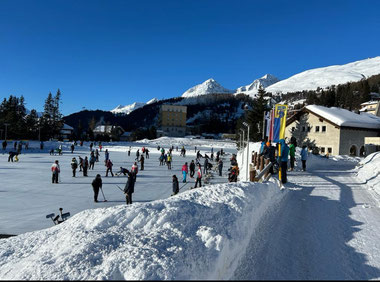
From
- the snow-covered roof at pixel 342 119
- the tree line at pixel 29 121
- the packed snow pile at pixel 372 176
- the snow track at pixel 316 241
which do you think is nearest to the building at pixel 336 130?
the snow-covered roof at pixel 342 119

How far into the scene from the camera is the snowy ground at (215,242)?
319 centimetres

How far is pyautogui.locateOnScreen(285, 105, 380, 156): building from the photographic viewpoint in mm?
24875

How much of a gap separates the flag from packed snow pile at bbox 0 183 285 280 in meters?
5.95

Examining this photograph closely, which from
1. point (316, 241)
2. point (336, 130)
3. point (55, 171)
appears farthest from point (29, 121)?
point (316, 241)

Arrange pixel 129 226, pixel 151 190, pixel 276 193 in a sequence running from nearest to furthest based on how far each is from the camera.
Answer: pixel 129 226 → pixel 276 193 → pixel 151 190

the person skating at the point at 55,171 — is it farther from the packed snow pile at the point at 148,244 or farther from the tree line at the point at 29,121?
the tree line at the point at 29,121

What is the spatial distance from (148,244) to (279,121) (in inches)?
380

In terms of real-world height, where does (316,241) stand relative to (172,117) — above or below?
below

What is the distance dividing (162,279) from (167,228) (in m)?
1.63

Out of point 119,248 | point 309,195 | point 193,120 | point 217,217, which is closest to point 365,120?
point 309,195

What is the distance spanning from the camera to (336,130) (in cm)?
2523

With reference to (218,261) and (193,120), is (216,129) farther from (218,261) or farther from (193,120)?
(218,261)

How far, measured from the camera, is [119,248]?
→ 366 cm

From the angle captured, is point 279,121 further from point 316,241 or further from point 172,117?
point 172,117
